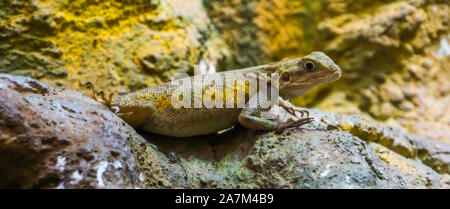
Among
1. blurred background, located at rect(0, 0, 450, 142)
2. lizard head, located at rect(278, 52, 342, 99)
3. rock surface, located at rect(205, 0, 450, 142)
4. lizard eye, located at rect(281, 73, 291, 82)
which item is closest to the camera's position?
lizard head, located at rect(278, 52, 342, 99)

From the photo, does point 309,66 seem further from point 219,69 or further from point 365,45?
point 365,45

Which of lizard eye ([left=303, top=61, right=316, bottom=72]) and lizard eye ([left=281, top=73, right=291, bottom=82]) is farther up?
lizard eye ([left=303, top=61, right=316, bottom=72])

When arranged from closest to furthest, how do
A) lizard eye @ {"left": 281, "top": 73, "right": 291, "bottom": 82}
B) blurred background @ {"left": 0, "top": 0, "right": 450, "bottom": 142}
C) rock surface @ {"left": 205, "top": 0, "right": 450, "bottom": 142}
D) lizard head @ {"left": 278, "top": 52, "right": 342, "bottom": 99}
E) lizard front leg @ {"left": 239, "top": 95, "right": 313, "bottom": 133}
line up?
lizard front leg @ {"left": 239, "top": 95, "right": 313, "bottom": 133}
lizard head @ {"left": 278, "top": 52, "right": 342, "bottom": 99}
lizard eye @ {"left": 281, "top": 73, "right": 291, "bottom": 82}
blurred background @ {"left": 0, "top": 0, "right": 450, "bottom": 142}
rock surface @ {"left": 205, "top": 0, "right": 450, "bottom": 142}

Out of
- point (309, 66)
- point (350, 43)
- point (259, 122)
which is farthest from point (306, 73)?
point (350, 43)

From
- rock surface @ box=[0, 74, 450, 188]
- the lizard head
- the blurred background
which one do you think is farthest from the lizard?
the blurred background

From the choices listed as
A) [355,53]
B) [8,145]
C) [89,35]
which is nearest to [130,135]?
[8,145]

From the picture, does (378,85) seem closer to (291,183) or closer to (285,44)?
(285,44)

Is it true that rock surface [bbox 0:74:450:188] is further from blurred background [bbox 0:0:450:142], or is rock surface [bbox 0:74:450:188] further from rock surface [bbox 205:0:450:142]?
rock surface [bbox 205:0:450:142]
